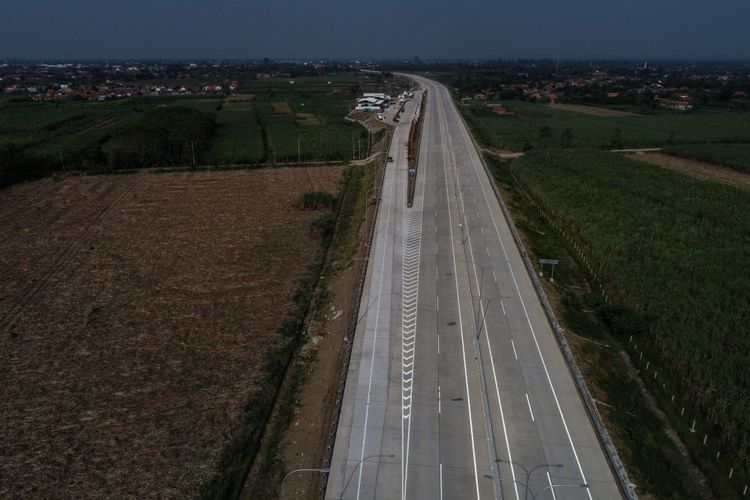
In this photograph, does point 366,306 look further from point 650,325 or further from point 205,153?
point 205,153

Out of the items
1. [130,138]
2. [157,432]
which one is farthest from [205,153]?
[157,432]

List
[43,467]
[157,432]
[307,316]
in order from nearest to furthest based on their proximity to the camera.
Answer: [43,467], [157,432], [307,316]

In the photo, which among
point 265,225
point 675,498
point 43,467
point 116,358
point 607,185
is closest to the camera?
point 675,498

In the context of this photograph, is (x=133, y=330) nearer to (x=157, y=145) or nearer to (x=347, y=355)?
(x=347, y=355)

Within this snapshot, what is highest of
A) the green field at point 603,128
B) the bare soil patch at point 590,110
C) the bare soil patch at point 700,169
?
the bare soil patch at point 590,110

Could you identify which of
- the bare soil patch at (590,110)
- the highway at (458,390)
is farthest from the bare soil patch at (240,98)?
the highway at (458,390)

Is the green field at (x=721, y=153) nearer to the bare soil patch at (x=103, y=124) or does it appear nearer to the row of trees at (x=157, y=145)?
the row of trees at (x=157, y=145)
